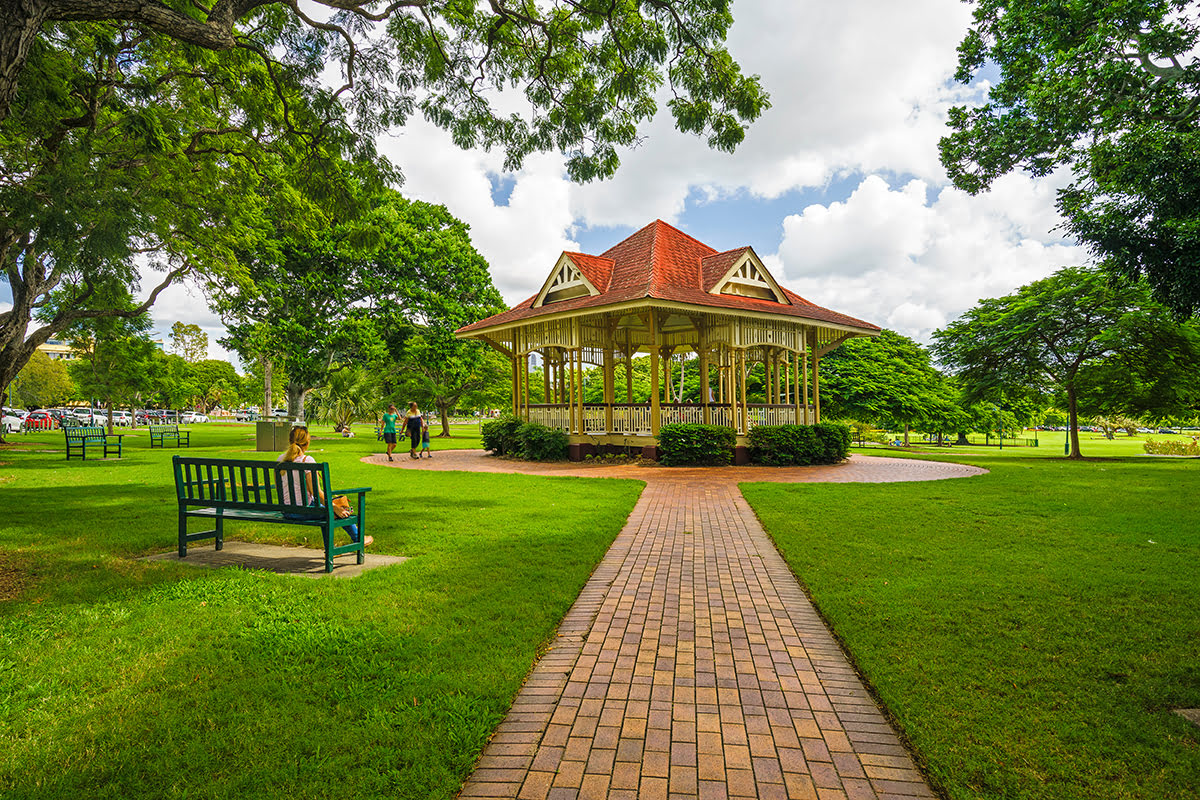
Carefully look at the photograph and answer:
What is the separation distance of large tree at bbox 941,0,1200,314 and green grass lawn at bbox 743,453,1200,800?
247 centimetres

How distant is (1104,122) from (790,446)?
10354mm

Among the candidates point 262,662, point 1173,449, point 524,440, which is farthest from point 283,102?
point 1173,449

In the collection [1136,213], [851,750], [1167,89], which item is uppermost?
[1167,89]

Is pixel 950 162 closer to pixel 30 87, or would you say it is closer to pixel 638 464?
pixel 638 464

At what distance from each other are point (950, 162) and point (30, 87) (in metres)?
19.8

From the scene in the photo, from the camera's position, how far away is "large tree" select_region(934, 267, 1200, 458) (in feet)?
69.0

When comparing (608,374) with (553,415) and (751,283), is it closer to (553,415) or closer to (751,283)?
(553,415)

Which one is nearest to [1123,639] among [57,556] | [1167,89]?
[57,556]

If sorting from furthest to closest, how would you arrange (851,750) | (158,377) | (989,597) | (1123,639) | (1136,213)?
(158,377) → (989,597) → (1136,213) → (1123,639) → (851,750)

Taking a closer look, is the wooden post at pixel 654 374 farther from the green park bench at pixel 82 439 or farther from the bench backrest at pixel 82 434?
the bench backrest at pixel 82 434

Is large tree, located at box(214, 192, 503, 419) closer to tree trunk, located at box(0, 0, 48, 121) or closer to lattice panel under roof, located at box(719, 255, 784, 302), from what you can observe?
lattice panel under roof, located at box(719, 255, 784, 302)

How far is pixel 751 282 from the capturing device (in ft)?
66.6

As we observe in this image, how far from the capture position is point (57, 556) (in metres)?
6.11

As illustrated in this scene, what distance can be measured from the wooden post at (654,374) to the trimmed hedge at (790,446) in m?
2.90
